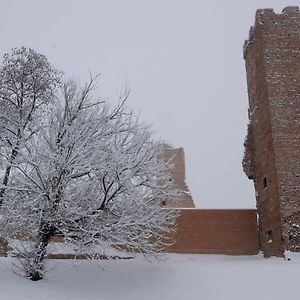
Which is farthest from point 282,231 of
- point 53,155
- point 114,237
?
point 53,155

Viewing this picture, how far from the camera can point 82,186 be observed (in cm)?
1080

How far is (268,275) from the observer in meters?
11.1

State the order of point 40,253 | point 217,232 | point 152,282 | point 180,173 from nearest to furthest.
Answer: point 40,253 → point 152,282 → point 217,232 → point 180,173

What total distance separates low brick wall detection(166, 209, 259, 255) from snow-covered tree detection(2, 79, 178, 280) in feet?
22.2

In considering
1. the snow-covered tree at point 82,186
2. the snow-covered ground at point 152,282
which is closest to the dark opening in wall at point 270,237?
the snow-covered ground at point 152,282

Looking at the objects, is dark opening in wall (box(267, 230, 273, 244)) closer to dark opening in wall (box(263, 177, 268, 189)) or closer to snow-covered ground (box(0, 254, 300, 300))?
dark opening in wall (box(263, 177, 268, 189))

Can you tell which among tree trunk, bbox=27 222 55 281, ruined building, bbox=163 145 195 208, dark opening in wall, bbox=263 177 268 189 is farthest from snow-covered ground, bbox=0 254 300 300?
ruined building, bbox=163 145 195 208

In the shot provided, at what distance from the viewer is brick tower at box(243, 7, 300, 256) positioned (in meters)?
15.3

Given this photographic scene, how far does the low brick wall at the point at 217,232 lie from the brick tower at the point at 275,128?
0.68 m

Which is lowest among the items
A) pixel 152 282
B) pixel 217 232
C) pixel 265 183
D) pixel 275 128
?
pixel 152 282

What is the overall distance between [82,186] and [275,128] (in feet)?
27.7

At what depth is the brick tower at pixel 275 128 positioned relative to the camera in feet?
50.3

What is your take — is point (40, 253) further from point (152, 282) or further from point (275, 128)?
point (275, 128)

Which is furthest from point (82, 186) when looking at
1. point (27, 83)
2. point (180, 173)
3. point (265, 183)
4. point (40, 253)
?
point (180, 173)
